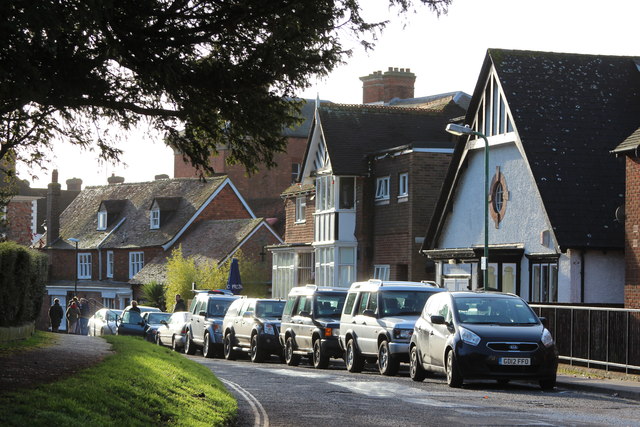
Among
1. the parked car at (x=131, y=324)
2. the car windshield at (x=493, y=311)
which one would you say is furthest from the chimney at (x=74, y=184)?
the car windshield at (x=493, y=311)

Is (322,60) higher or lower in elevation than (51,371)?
higher

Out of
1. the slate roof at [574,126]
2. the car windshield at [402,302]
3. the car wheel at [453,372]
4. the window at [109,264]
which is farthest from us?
the window at [109,264]

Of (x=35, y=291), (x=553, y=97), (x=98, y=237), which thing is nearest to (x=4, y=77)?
(x=35, y=291)

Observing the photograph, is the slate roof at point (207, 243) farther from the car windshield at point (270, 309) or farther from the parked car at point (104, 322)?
the car windshield at point (270, 309)

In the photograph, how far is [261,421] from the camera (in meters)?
15.5

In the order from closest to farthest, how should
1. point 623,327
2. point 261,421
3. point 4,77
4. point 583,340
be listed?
point 4,77, point 261,421, point 623,327, point 583,340

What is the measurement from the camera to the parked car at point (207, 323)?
122ft

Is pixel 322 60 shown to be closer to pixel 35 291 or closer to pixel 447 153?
pixel 35 291

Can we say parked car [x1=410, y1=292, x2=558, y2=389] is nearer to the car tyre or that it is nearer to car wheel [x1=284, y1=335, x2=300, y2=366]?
car wheel [x1=284, y1=335, x2=300, y2=366]

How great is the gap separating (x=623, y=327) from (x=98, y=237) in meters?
63.1

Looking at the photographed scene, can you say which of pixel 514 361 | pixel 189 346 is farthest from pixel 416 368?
pixel 189 346

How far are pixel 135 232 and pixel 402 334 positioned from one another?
5815cm

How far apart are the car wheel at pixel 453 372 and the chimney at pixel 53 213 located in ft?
229

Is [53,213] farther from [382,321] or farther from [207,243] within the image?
[382,321]
